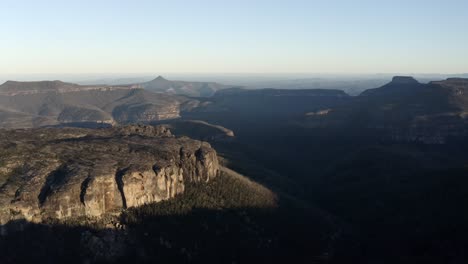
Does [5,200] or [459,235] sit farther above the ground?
[5,200]

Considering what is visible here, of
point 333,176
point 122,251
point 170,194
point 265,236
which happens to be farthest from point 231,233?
point 333,176

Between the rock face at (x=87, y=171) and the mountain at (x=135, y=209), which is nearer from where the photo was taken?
the mountain at (x=135, y=209)

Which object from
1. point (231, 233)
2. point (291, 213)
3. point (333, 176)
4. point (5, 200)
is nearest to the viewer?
point (5, 200)

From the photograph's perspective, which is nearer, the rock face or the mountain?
the mountain

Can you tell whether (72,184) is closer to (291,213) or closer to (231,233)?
(231,233)

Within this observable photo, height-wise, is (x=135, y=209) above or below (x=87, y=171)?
below

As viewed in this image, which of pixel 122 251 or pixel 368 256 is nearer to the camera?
pixel 122 251

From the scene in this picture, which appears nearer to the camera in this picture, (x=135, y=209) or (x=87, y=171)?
(x=87, y=171)

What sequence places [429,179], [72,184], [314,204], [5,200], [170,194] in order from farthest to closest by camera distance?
1. [314,204]
2. [429,179]
3. [170,194]
4. [72,184]
5. [5,200]
